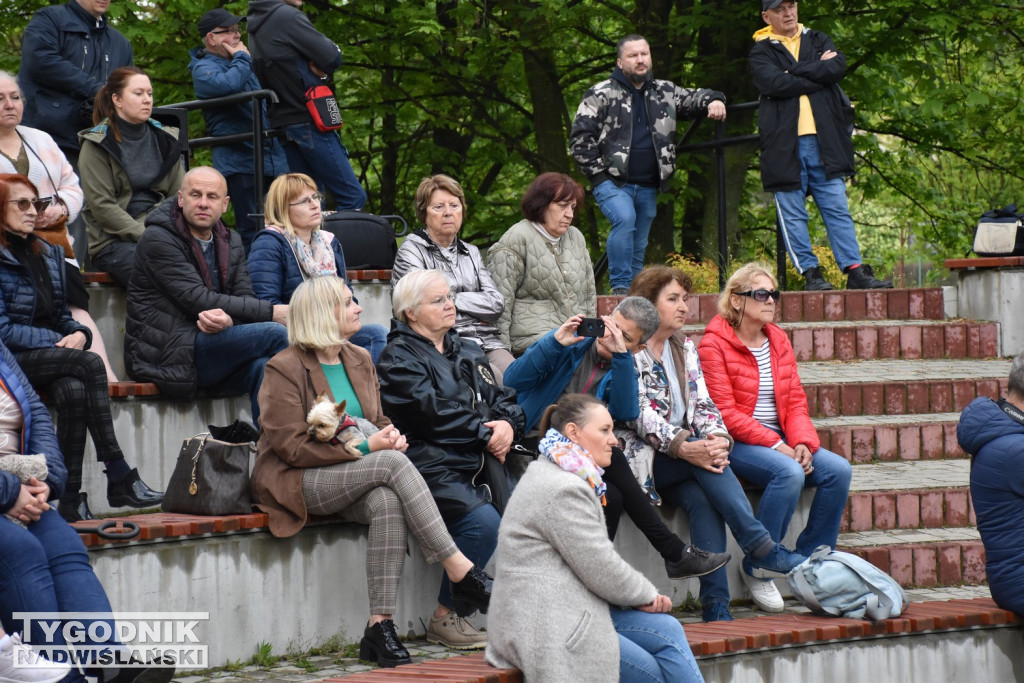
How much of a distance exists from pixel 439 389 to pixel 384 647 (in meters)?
1.23

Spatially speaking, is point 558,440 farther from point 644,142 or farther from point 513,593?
point 644,142

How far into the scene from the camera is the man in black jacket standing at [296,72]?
9203mm

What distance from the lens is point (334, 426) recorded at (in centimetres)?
570

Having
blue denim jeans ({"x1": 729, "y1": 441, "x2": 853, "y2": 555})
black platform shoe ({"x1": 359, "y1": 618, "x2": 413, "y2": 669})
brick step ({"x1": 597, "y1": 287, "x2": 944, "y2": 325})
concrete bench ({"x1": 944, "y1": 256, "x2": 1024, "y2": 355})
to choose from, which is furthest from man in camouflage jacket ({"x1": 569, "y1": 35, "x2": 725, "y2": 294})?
black platform shoe ({"x1": 359, "y1": 618, "x2": 413, "y2": 669})

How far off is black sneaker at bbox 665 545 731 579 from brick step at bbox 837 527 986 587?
1118 mm

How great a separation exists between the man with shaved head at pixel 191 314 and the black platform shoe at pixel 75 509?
930 mm

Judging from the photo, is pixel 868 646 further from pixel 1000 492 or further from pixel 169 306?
pixel 169 306

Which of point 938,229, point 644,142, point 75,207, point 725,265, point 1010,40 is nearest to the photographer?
point 75,207

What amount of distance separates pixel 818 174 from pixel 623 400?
4281mm

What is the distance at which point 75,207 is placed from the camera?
7.46 metres

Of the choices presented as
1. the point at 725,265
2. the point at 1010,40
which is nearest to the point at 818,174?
the point at 725,265

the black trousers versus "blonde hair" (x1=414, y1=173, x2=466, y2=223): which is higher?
"blonde hair" (x1=414, y1=173, x2=466, y2=223)

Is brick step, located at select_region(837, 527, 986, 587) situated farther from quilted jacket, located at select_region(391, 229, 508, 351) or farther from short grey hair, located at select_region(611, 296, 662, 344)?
quilted jacket, located at select_region(391, 229, 508, 351)

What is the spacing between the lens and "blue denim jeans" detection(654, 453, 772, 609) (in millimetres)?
6297
